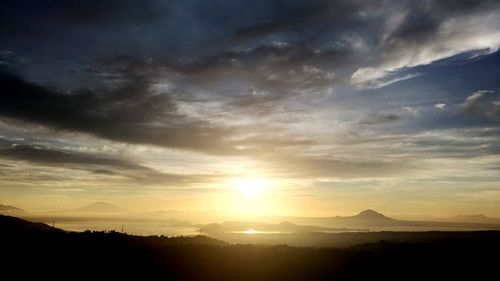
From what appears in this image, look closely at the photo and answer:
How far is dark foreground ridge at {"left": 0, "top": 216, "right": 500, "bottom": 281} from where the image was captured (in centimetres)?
3975

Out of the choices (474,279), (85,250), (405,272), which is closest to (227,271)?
(85,250)

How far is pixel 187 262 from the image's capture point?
1799 inches

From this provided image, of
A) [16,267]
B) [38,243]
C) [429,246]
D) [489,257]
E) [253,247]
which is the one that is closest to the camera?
[16,267]

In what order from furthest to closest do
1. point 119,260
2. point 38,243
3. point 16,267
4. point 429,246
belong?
point 429,246
point 38,243
point 119,260
point 16,267

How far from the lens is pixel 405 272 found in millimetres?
52500

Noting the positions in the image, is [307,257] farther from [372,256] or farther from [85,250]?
[85,250]

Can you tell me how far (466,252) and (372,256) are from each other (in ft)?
88.5

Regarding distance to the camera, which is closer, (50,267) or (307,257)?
(50,267)

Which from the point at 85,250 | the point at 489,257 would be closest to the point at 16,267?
the point at 85,250

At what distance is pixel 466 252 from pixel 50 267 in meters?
69.3

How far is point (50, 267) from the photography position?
127ft

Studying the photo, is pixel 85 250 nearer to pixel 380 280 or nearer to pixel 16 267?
pixel 16 267

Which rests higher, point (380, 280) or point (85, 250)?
point (85, 250)

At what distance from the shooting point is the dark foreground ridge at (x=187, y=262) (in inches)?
1565
